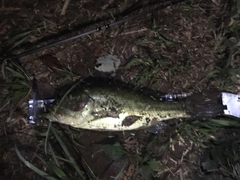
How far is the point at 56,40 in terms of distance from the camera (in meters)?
2.60

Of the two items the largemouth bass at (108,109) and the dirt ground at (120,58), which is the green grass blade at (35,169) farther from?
the largemouth bass at (108,109)

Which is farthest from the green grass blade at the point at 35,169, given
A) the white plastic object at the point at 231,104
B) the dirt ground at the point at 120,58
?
the white plastic object at the point at 231,104

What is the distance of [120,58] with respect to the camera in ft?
8.48

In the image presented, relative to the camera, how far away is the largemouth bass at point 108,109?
2258 millimetres

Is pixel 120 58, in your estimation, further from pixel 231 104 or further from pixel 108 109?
pixel 231 104

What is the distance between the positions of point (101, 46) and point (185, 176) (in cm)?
105

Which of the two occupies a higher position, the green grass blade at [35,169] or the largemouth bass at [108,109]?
the largemouth bass at [108,109]

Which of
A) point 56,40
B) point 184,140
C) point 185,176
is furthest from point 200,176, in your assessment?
point 56,40

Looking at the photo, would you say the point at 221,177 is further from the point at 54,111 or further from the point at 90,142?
the point at 54,111

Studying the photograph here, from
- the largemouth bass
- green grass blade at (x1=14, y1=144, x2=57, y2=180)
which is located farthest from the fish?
green grass blade at (x1=14, y1=144, x2=57, y2=180)

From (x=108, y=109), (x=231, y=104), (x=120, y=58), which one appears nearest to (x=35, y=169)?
(x=108, y=109)

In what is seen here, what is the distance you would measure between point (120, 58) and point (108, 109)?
47cm

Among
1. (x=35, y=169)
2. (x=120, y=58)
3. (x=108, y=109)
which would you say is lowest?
(x=35, y=169)

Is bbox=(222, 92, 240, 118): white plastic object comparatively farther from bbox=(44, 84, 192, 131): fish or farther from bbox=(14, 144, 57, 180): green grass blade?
bbox=(14, 144, 57, 180): green grass blade
